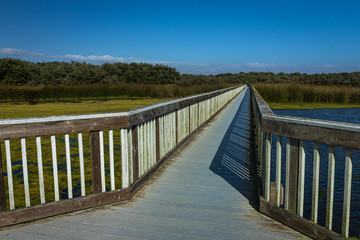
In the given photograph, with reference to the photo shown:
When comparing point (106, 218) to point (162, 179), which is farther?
point (162, 179)

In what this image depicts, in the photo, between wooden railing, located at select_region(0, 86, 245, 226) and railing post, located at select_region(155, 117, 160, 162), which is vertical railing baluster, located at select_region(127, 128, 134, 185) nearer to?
wooden railing, located at select_region(0, 86, 245, 226)

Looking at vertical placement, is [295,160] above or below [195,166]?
above

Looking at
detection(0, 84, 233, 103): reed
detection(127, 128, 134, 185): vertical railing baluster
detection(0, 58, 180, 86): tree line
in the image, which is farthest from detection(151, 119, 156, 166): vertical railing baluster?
detection(0, 58, 180, 86): tree line

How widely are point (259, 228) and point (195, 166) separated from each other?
97.9 inches

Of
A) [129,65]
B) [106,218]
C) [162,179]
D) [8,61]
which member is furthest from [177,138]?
[129,65]

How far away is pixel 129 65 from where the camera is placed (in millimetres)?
64812

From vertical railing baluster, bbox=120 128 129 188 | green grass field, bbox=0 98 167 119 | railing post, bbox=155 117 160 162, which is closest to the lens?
vertical railing baluster, bbox=120 128 129 188

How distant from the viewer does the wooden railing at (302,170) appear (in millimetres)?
2381

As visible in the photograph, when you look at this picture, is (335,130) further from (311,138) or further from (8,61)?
(8,61)

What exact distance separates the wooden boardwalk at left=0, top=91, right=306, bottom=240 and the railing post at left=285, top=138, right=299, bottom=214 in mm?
249

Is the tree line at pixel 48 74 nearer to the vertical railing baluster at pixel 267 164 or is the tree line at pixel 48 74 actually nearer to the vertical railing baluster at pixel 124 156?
the vertical railing baluster at pixel 124 156

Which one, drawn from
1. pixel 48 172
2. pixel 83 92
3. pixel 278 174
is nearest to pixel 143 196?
pixel 278 174

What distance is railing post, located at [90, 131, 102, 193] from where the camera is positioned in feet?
11.0

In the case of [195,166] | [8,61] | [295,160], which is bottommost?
[195,166]
